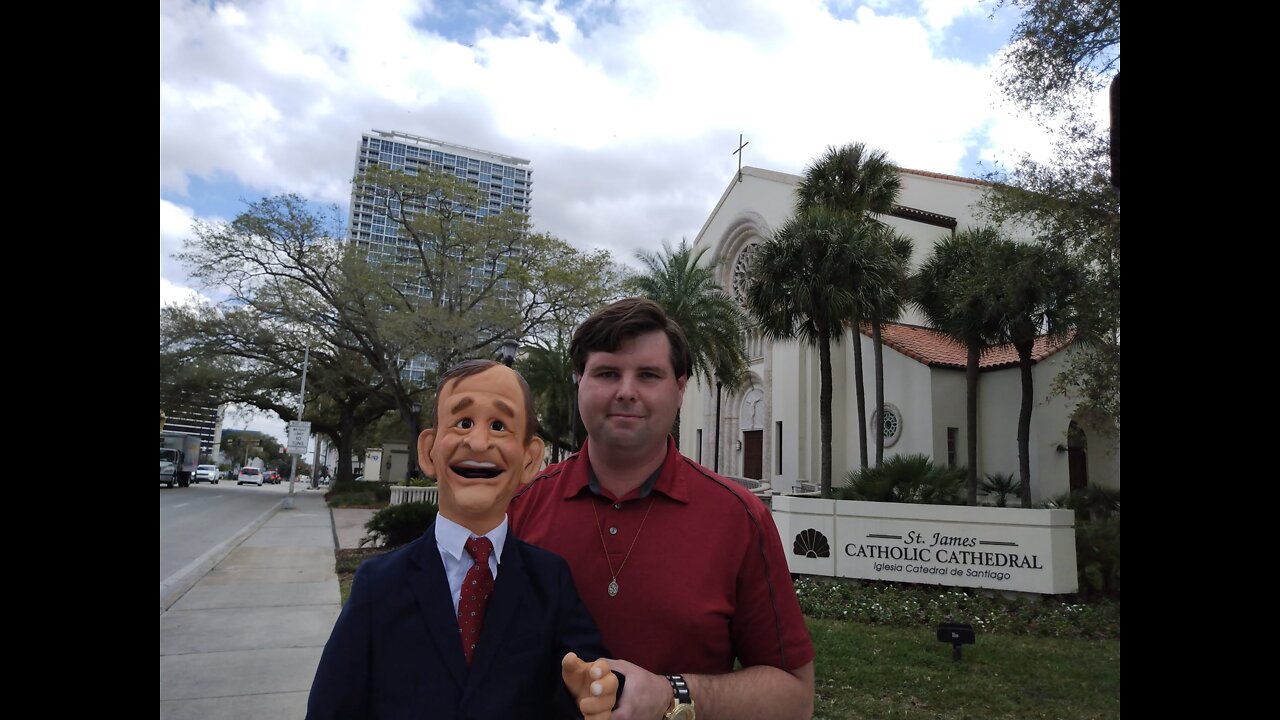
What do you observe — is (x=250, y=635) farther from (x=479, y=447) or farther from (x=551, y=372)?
(x=551, y=372)

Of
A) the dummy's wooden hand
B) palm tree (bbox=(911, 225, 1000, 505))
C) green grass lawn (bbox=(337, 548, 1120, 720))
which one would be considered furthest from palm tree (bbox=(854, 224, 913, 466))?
the dummy's wooden hand

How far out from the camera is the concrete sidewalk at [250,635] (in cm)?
559

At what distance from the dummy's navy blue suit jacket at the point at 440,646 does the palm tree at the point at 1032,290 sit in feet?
40.4

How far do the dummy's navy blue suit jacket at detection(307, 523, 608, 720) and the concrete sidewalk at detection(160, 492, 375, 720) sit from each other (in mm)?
4581

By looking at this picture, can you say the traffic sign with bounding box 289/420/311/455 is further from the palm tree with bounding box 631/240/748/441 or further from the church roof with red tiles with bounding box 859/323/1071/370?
the church roof with red tiles with bounding box 859/323/1071/370

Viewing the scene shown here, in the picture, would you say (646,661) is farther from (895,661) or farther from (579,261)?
(579,261)

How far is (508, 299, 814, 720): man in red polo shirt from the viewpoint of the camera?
1.88 meters

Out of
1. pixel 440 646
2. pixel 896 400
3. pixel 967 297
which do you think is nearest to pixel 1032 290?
pixel 967 297

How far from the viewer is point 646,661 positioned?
73.4 inches

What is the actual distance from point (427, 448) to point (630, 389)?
584 millimetres

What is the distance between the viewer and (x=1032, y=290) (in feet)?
42.0
